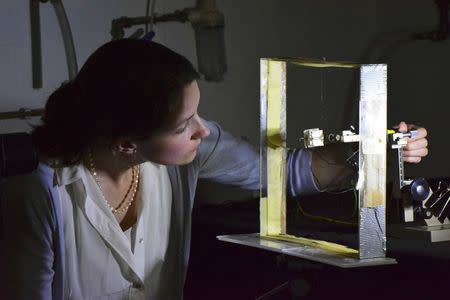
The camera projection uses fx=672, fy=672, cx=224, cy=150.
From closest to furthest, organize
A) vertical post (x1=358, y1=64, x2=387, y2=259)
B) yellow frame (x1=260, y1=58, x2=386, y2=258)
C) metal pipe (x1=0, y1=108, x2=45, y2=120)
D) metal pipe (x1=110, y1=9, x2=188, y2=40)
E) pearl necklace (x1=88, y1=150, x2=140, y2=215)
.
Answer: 1. vertical post (x1=358, y1=64, x2=387, y2=259)
2. yellow frame (x1=260, y1=58, x2=386, y2=258)
3. pearl necklace (x1=88, y1=150, x2=140, y2=215)
4. metal pipe (x1=0, y1=108, x2=45, y2=120)
5. metal pipe (x1=110, y1=9, x2=188, y2=40)

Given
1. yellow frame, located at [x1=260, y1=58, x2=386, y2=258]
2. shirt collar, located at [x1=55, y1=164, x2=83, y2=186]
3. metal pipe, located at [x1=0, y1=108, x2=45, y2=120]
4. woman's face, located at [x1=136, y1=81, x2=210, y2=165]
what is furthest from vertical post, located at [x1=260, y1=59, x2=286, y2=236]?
metal pipe, located at [x1=0, y1=108, x2=45, y2=120]

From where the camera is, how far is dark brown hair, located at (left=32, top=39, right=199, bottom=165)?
47.1 inches

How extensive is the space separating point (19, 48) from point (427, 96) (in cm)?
156

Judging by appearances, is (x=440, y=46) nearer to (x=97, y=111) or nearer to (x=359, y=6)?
(x=359, y=6)

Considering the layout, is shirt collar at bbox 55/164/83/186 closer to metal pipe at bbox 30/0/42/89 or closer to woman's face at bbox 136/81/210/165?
woman's face at bbox 136/81/210/165

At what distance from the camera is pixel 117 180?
1370 mm

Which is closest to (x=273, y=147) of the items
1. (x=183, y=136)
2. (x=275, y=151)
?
(x=275, y=151)

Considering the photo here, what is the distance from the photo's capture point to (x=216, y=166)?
1.49 m

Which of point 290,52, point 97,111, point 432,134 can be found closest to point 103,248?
point 97,111

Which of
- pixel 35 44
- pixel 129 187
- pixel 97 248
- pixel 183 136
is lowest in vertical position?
pixel 97 248

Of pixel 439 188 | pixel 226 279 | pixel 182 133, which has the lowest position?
pixel 226 279

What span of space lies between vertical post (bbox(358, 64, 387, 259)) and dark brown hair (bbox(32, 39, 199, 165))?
1.05 ft

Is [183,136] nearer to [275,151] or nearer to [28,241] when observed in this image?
[275,151]

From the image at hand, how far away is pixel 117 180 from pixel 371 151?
0.53 m
